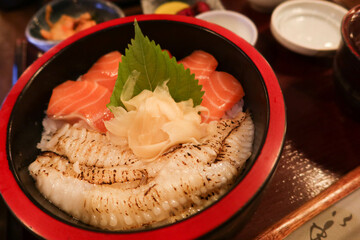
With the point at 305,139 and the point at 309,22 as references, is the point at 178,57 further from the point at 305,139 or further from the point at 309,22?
the point at 309,22

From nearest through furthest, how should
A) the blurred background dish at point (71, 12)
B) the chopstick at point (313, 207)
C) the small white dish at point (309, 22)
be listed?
the chopstick at point (313, 207), the small white dish at point (309, 22), the blurred background dish at point (71, 12)

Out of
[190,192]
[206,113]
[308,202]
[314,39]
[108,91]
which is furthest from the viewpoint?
[314,39]

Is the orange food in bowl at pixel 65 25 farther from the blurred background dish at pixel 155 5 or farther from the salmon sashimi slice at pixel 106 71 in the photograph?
the salmon sashimi slice at pixel 106 71

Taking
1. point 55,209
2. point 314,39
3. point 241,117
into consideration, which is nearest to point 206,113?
point 241,117

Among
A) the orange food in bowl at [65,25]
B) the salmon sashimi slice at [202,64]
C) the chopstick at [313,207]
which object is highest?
the salmon sashimi slice at [202,64]

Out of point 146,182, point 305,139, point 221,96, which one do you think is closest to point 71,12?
point 221,96

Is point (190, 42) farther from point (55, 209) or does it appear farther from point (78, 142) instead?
point (55, 209)

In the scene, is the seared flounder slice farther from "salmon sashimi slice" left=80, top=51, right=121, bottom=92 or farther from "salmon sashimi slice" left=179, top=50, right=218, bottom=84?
"salmon sashimi slice" left=80, top=51, right=121, bottom=92

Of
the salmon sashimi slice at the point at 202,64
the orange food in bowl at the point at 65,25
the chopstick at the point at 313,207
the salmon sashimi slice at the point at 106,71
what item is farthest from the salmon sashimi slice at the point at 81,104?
the orange food in bowl at the point at 65,25
